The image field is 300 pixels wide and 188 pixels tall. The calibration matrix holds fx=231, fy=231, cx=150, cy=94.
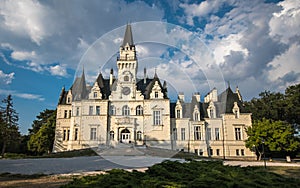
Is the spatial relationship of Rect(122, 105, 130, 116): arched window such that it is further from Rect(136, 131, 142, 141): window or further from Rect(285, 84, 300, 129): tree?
Rect(285, 84, 300, 129): tree

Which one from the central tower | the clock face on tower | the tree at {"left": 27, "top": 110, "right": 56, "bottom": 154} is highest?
the central tower

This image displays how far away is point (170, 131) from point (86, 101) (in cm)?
1251

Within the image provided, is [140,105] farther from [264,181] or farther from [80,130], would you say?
[264,181]

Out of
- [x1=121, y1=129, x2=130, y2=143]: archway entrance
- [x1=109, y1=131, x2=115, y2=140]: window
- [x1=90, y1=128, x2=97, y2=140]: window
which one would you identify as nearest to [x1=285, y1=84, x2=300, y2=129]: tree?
[x1=121, y1=129, x2=130, y2=143]: archway entrance

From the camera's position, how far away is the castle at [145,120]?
30969 mm

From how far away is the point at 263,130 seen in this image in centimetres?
2702

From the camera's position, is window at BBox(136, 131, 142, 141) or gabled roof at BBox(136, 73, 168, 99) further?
gabled roof at BBox(136, 73, 168, 99)

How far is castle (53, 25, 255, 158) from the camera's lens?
102 ft

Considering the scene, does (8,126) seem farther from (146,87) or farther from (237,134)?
(237,134)

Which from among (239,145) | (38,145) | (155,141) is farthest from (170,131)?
(38,145)

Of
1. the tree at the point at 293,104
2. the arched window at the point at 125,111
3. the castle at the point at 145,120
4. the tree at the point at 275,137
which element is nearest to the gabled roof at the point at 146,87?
the castle at the point at 145,120

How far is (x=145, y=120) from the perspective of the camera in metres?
31.7

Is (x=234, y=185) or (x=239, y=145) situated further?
(x=239, y=145)

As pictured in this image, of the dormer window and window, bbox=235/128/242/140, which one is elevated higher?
the dormer window
